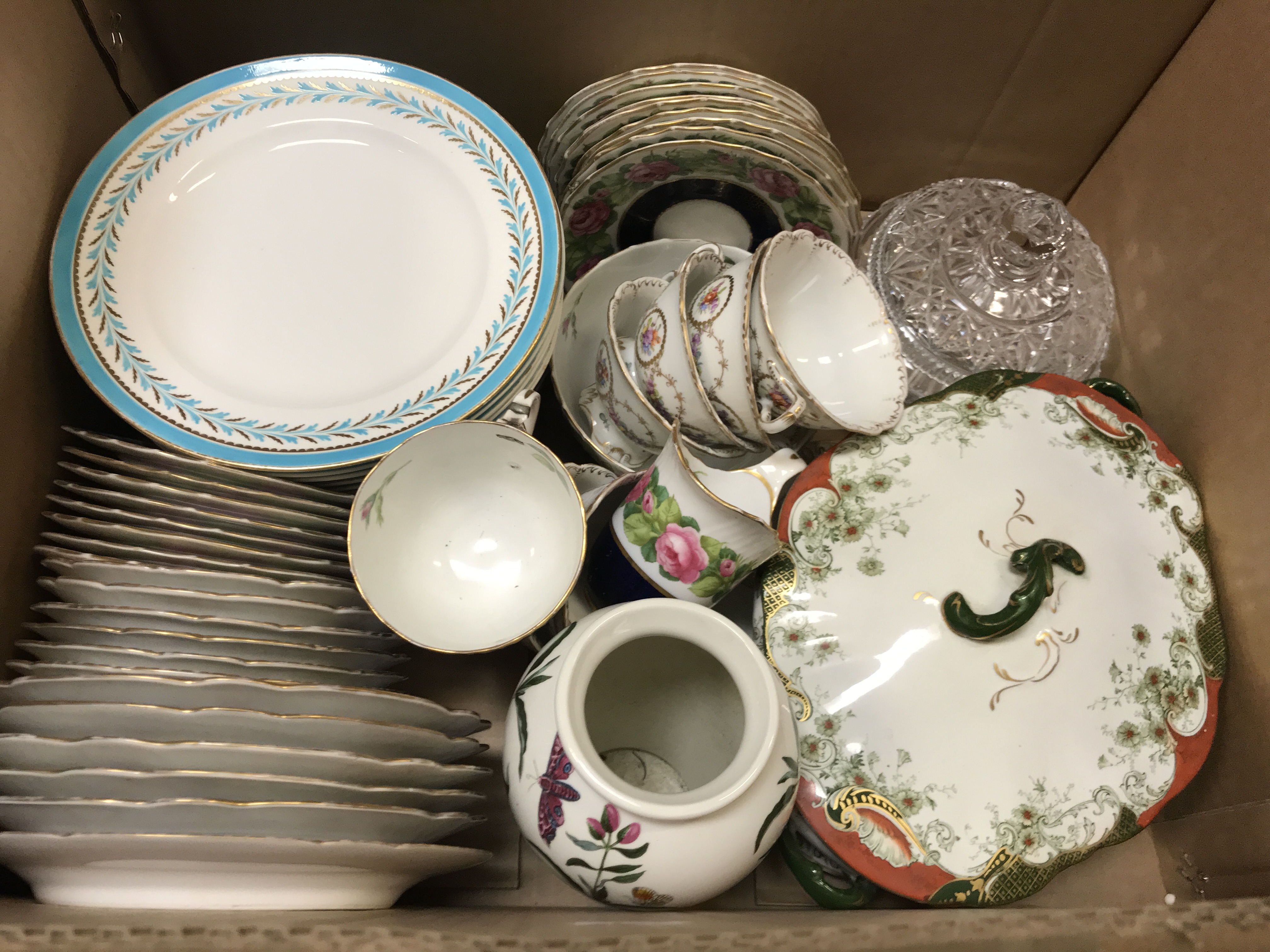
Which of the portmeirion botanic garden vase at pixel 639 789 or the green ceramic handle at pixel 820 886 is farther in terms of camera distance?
the green ceramic handle at pixel 820 886

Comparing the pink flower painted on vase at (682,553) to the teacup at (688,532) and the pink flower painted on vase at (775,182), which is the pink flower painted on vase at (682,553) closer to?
the teacup at (688,532)

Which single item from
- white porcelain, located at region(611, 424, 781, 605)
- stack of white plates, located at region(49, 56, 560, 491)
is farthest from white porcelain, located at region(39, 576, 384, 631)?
white porcelain, located at region(611, 424, 781, 605)

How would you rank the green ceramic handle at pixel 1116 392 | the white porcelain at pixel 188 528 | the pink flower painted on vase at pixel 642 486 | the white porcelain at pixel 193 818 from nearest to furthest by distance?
the white porcelain at pixel 193 818 < the white porcelain at pixel 188 528 < the pink flower painted on vase at pixel 642 486 < the green ceramic handle at pixel 1116 392

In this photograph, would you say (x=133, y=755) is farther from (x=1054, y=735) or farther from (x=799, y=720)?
(x=1054, y=735)

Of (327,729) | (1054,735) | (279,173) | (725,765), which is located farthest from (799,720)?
(279,173)

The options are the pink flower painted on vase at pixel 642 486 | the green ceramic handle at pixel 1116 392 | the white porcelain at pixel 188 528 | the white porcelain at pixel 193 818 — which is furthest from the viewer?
the green ceramic handle at pixel 1116 392

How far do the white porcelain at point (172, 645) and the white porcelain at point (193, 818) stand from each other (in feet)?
0.28

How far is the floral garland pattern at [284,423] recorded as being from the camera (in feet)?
1.85

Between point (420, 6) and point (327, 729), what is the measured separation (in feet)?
1.96

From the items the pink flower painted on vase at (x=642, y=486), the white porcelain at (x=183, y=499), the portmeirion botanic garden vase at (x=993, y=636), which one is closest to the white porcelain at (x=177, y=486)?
the white porcelain at (x=183, y=499)

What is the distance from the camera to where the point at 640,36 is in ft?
2.37

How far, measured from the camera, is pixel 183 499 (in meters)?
0.49

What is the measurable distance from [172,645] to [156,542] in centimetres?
7

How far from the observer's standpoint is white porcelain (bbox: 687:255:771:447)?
572mm
